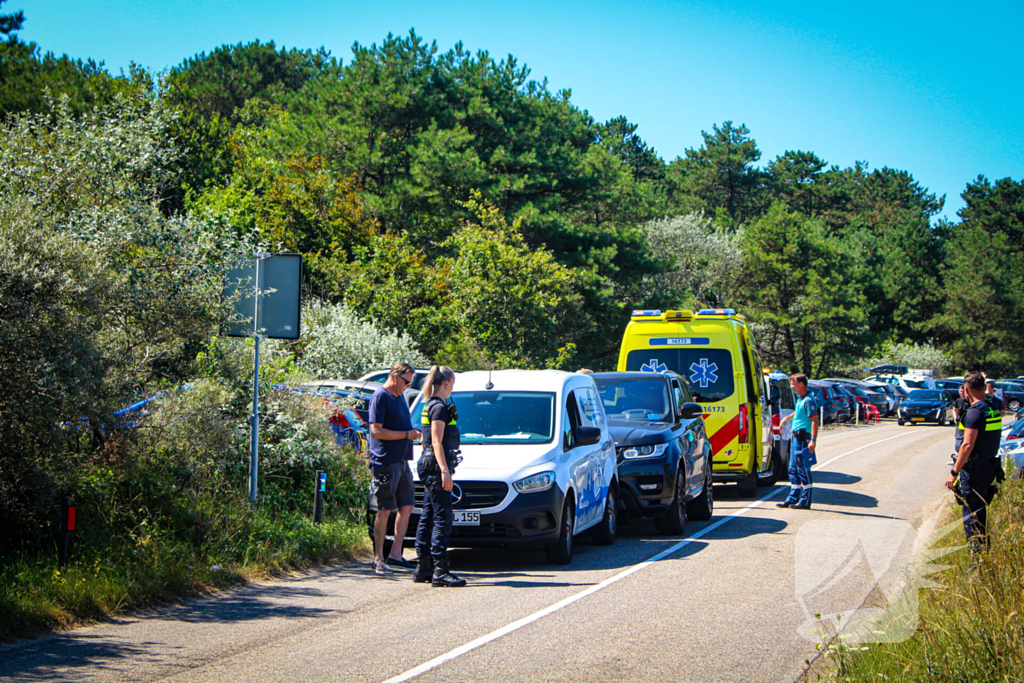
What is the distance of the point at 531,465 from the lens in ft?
31.1

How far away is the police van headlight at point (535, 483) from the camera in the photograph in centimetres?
930

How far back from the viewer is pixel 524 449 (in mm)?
9844

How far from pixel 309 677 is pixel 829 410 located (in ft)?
126

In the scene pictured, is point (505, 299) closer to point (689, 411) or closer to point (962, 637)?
point (689, 411)

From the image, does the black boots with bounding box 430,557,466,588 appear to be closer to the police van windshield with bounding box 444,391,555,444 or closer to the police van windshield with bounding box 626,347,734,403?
the police van windshield with bounding box 444,391,555,444

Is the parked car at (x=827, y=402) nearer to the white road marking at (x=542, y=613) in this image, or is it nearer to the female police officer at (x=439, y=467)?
the white road marking at (x=542, y=613)

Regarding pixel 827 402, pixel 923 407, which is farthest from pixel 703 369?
pixel 923 407

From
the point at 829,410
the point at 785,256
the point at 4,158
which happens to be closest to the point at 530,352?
the point at 4,158

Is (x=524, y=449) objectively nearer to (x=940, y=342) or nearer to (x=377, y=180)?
(x=377, y=180)

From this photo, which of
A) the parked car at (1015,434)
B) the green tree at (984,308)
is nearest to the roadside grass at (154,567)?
the parked car at (1015,434)

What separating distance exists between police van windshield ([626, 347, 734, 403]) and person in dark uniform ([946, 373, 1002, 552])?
6370 millimetres

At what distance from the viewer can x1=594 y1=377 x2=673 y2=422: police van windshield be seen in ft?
44.4

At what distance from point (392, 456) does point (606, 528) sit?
325cm

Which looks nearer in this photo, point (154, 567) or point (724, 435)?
point (154, 567)
